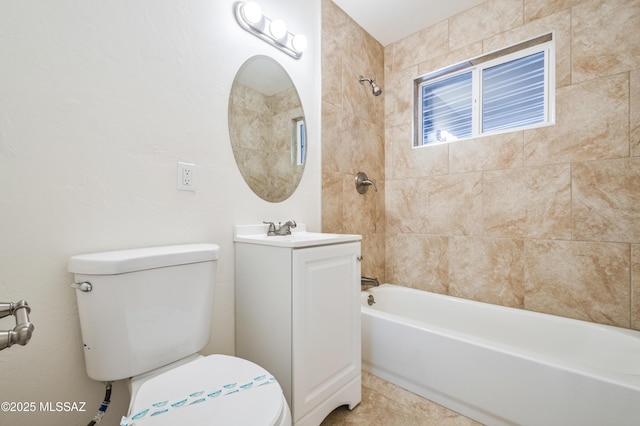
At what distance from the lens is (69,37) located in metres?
0.91

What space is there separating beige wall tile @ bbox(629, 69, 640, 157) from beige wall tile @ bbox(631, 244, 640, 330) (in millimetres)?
523

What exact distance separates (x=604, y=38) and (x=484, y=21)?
Result: 2.29 feet

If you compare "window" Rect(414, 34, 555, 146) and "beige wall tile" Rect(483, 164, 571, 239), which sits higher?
"window" Rect(414, 34, 555, 146)

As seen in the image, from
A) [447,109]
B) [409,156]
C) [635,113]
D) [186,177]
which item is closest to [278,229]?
[186,177]

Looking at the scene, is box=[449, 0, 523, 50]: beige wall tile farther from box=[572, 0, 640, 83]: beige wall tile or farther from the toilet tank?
the toilet tank

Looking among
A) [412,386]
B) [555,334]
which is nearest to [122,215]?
[412,386]

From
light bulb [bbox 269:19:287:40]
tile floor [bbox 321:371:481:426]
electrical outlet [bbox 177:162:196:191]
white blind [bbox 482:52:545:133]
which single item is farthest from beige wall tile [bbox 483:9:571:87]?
electrical outlet [bbox 177:162:196:191]

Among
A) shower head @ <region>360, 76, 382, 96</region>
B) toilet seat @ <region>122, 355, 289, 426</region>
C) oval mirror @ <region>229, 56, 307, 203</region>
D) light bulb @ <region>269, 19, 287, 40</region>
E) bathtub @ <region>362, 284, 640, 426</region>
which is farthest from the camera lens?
shower head @ <region>360, 76, 382, 96</region>

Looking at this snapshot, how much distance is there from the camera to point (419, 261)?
88.5 inches

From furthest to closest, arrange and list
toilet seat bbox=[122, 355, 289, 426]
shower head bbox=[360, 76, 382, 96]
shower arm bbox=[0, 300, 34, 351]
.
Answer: shower head bbox=[360, 76, 382, 96], toilet seat bbox=[122, 355, 289, 426], shower arm bbox=[0, 300, 34, 351]

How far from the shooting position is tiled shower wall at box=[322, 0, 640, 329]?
4.92 ft

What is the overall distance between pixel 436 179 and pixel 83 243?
7.07ft

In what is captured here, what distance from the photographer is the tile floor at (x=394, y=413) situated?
1326 millimetres

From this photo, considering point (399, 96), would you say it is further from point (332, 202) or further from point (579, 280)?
point (579, 280)
